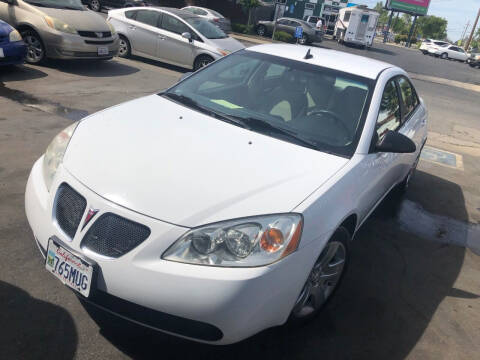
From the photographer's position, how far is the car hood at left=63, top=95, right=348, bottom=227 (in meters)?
2.24

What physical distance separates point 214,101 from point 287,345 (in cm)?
189

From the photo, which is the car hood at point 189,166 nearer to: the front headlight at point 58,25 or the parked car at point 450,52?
the front headlight at point 58,25

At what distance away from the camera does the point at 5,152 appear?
4.66 meters

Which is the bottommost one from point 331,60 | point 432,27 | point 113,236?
point 113,236

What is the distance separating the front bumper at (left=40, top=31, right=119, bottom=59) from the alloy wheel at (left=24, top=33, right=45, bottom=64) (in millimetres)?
141

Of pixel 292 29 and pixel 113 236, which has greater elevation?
pixel 113 236

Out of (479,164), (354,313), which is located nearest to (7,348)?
(354,313)

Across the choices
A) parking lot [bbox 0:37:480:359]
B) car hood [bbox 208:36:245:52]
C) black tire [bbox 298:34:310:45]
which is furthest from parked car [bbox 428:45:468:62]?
parking lot [bbox 0:37:480:359]

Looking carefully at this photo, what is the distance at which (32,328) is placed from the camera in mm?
2482

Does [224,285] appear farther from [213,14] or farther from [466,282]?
[213,14]

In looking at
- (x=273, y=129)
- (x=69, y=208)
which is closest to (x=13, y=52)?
(x=273, y=129)

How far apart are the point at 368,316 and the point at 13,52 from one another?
23.6 ft

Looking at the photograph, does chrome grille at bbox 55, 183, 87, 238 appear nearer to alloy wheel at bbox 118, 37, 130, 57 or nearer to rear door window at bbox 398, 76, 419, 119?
rear door window at bbox 398, 76, 419, 119

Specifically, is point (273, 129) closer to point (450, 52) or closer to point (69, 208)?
point (69, 208)
